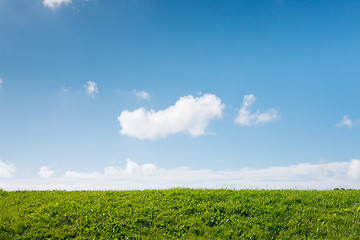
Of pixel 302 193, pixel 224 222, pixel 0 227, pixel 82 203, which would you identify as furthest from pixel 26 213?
pixel 302 193

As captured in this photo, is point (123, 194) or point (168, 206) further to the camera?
point (123, 194)

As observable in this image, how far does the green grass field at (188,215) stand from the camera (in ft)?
41.7

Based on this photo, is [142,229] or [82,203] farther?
[82,203]

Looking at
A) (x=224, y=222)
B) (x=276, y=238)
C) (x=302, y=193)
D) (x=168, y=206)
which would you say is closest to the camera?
(x=276, y=238)

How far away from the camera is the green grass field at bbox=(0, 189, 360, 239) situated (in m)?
12.7

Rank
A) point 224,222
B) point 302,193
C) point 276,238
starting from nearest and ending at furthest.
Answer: point 276,238 < point 224,222 < point 302,193

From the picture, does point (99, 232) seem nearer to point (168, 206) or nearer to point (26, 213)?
point (168, 206)

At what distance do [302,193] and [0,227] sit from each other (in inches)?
625

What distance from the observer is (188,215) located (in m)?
13.8

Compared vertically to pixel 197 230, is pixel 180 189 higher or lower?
higher

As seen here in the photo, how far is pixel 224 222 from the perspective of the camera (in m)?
13.2

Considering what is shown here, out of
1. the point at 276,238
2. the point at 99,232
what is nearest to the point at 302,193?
the point at 276,238

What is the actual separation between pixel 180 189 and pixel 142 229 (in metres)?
4.72

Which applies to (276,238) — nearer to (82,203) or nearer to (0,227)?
(82,203)
